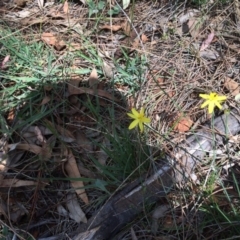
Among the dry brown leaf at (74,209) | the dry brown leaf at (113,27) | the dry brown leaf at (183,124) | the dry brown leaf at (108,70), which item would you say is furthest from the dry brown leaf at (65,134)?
the dry brown leaf at (113,27)

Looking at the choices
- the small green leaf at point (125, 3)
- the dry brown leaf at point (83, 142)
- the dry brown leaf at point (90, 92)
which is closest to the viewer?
the dry brown leaf at point (83, 142)

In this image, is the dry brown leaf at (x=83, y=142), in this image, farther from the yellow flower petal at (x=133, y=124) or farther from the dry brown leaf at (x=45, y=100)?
the yellow flower petal at (x=133, y=124)

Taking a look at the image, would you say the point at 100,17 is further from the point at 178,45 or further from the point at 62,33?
the point at 178,45

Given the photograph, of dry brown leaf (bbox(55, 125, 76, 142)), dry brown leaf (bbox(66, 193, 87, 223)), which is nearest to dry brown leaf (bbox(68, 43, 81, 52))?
dry brown leaf (bbox(55, 125, 76, 142))

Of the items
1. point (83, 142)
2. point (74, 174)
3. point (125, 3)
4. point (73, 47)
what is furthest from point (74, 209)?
point (125, 3)

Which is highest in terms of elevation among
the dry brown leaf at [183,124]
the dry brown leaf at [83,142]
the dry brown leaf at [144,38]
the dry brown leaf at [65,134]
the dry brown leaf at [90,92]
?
the dry brown leaf at [144,38]

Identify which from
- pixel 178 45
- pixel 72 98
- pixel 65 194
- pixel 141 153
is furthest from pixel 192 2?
pixel 65 194

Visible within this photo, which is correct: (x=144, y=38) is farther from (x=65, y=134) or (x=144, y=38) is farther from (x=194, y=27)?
(x=65, y=134)
